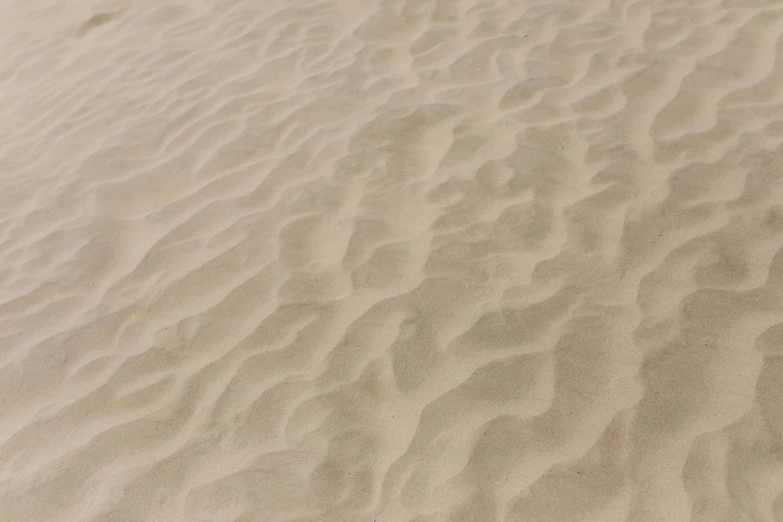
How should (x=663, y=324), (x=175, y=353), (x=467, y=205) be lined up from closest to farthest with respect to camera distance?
1. (x=663, y=324)
2. (x=175, y=353)
3. (x=467, y=205)

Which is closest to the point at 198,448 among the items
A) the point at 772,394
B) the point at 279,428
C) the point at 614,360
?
the point at 279,428

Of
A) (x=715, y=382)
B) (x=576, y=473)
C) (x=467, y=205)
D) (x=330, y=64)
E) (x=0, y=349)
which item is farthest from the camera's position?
(x=330, y=64)

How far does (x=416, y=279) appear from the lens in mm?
2877

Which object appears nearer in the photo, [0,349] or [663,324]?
[663,324]

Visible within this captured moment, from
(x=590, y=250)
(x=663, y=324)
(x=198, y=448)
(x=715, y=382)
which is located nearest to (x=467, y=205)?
(x=590, y=250)

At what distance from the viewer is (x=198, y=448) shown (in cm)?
246

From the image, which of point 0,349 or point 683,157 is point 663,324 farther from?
point 0,349

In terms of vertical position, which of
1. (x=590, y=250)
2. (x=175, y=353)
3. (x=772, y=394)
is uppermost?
(x=175, y=353)

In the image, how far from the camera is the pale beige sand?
229 cm

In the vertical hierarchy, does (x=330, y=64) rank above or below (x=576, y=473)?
above

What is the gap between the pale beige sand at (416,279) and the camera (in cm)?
229

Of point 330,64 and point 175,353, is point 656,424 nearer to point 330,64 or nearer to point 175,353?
point 175,353

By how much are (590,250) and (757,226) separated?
2.15 ft

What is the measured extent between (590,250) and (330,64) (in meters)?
2.26
